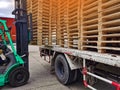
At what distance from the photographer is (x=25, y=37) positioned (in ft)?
16.5

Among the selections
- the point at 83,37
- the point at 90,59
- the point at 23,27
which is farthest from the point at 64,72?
the point at 23,27

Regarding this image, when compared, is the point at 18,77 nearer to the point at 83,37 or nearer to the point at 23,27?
the point at 23,27

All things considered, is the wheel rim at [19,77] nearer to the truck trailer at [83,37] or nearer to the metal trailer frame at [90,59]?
the truck trailer at [83,37]

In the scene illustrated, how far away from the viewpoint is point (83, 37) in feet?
11.6

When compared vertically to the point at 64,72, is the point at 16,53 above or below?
above

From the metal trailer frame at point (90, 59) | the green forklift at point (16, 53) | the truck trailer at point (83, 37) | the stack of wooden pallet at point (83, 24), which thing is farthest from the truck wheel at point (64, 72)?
the green forklift at point (16, 53)

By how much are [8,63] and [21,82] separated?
2.37 ft

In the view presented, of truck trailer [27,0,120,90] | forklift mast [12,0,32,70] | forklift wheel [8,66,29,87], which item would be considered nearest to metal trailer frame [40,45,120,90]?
truck trailer [27,0,120,90]

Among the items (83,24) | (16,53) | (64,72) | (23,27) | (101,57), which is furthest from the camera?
(23,27)

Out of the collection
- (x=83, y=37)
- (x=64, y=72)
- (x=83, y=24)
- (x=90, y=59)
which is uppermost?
(x=83, y=24)

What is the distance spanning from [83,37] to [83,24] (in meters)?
0.30

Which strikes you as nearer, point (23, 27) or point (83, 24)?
point (83, 24)

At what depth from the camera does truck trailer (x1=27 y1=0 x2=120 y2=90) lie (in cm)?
283

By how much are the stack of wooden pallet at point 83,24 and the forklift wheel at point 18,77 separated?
1408mm
